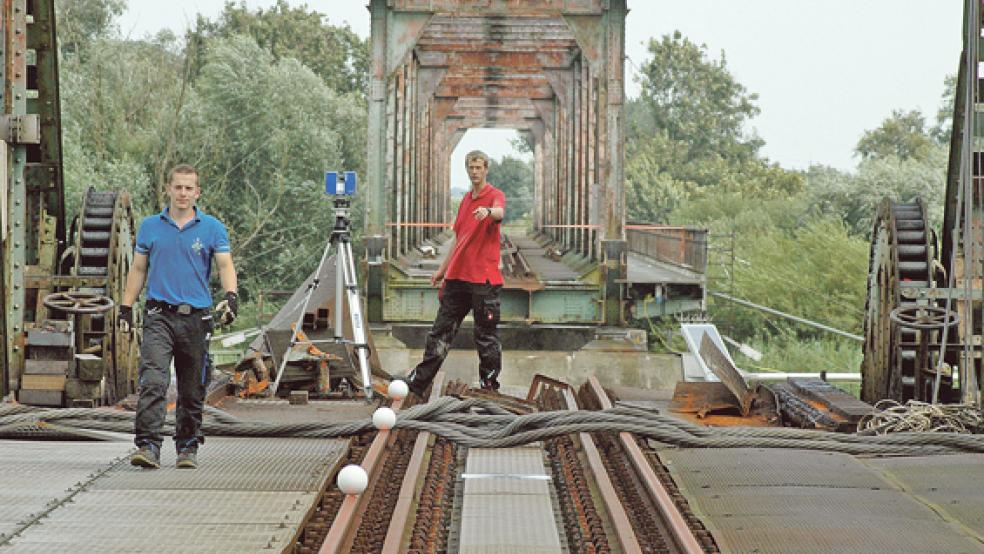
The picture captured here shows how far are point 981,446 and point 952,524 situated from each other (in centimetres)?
221

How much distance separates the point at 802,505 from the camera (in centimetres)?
661

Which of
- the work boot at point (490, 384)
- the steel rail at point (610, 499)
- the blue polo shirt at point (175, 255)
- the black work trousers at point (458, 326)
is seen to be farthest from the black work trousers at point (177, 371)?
the work boot at point (490, 384)

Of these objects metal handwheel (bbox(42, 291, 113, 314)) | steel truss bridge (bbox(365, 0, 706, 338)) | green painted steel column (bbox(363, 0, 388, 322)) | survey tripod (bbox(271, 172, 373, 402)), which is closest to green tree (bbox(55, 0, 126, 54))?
steel truss bridge (bbox(365, 0, 706, 338))

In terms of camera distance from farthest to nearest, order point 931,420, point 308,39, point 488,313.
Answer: point 308,39 < point 488,313 < point 931,420

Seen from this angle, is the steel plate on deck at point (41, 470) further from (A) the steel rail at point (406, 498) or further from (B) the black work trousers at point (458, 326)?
(B) the black work trousers at point (458, 326)

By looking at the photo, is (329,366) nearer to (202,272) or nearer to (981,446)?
(202,272)

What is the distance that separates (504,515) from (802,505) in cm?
137

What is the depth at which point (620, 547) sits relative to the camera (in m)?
5.87

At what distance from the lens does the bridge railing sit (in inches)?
987

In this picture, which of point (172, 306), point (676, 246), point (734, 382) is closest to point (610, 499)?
point (172, 306)

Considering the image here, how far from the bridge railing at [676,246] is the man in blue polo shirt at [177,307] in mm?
15648

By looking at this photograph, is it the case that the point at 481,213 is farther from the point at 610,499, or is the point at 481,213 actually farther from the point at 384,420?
the point at 610,499

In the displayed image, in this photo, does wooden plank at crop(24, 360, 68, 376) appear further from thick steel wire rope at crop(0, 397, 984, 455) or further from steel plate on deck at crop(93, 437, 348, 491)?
steel plate on deck at crop(93, 437, 348, 491)

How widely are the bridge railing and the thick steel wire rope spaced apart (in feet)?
46.6
